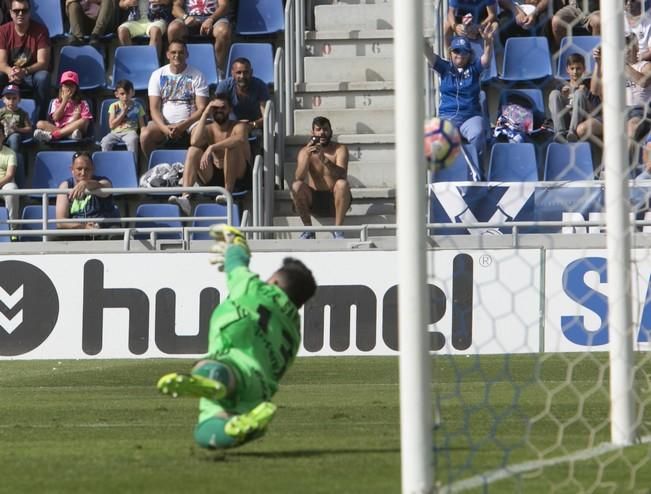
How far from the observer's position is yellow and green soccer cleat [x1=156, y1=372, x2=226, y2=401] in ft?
19.6

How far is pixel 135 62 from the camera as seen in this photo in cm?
1881

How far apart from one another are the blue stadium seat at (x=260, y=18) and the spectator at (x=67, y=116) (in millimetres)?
2462

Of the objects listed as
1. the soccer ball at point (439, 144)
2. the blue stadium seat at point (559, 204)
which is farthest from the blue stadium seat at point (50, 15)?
the soccer ball at point (439, 144)

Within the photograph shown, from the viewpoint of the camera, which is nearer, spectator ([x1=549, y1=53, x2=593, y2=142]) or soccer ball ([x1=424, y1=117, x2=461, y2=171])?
soccer ball ([x1=424, y1=117, x2=461, y2=171])

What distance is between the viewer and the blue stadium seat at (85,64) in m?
18.9

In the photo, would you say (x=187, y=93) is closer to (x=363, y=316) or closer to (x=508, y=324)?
(x=363, y=316)

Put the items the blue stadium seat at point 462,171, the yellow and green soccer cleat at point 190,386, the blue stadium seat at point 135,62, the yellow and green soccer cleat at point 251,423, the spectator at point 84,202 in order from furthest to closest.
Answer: the blue stadium seat at point 135,62, the spectator at point 84,202, the blue stadium seat at point 462,171, the yellow and green soccer cleat at point 251,423, the yellow and green soccer cleat at point 190,386

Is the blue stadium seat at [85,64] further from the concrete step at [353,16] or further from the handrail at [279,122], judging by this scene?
the concrete step at [353,16]

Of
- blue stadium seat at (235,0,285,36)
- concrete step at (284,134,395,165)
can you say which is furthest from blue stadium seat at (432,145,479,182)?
blue stadium seat at (235,0,285,36)

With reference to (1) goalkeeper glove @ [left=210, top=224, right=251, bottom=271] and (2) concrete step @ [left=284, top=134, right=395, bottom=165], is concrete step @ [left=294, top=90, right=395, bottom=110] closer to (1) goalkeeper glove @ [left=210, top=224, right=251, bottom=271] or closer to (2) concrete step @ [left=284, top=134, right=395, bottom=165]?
(2) concrete step @ [left=284, top=134, right=395, bottom=165]

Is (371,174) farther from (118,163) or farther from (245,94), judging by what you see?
(118,163)

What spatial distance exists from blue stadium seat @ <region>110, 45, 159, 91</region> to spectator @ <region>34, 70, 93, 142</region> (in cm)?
83

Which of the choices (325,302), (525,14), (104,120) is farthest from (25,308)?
(525,14)

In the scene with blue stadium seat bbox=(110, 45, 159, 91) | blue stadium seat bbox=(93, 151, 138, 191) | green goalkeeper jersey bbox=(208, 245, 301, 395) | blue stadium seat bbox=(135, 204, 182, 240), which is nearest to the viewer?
green goalkeeper jersey bbox=(208, 245, 301, 395)
